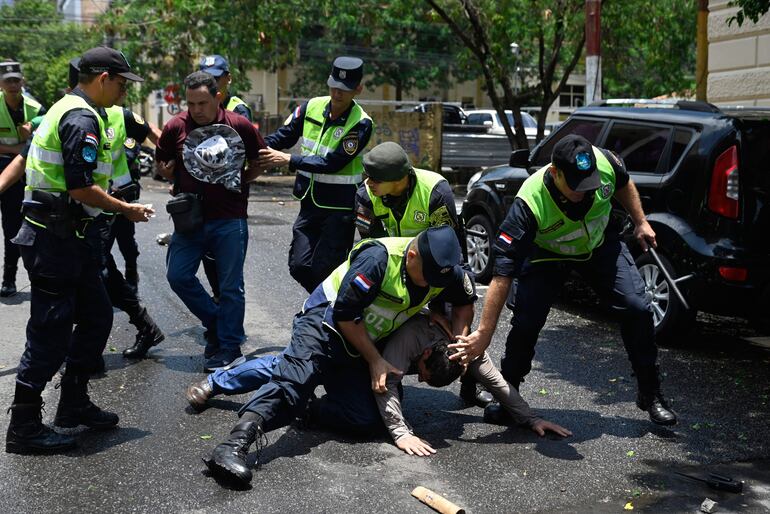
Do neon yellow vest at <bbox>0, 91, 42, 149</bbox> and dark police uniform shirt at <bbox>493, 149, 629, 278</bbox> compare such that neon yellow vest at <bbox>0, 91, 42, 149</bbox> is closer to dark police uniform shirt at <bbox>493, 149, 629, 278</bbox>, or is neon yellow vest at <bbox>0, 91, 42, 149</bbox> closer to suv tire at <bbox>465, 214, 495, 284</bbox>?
suv tire at <bbox>465, 214, 495, 284</bbox>

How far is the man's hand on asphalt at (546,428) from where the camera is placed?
5.15m

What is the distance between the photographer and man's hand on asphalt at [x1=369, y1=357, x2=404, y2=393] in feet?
15.9

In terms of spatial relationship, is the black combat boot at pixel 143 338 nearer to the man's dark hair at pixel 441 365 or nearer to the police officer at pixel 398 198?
the police officer at pixel 398 198

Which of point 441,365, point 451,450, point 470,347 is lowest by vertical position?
point 451,450

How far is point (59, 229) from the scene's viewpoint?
477 cm

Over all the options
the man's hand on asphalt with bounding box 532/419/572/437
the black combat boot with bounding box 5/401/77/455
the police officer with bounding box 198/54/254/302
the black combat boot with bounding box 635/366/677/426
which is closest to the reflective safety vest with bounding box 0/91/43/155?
the police officer with bounding box 198/54/254/302

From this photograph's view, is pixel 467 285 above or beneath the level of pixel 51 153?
beneath

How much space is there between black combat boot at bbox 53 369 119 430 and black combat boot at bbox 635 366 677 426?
9.38ft

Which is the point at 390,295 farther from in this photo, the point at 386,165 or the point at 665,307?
the point at 665,307

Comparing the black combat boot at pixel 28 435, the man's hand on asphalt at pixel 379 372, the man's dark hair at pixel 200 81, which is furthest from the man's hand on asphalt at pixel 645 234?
the black combat boot at pixel 28 435

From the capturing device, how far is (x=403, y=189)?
528 centimetres

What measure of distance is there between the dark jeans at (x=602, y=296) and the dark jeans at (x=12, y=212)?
500 cm

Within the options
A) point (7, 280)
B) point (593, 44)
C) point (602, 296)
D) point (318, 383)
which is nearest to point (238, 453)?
point (318, 383)

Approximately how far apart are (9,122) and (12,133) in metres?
0.10
